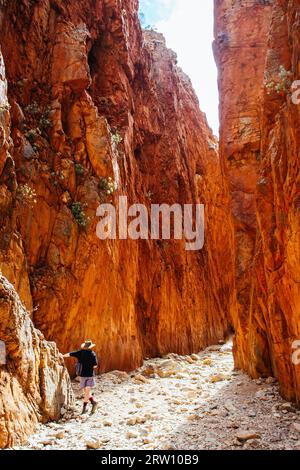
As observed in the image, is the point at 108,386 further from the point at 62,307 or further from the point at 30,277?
the point at 30,277

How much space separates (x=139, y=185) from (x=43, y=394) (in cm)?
1304

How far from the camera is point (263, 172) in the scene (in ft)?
30.2

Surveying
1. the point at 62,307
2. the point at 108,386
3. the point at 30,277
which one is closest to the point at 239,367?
the point at 108,386

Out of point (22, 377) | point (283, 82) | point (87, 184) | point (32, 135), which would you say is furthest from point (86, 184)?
point (22, 377)

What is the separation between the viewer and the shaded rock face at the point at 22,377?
5320mm

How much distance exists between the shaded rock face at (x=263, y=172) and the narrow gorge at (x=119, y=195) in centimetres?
5

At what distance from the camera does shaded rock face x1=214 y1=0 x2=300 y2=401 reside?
7168 millimetres

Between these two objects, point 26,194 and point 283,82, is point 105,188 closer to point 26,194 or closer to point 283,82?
point 26,194

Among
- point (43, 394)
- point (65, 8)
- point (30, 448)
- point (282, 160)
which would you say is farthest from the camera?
point (65, 8)

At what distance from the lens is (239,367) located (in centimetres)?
1301

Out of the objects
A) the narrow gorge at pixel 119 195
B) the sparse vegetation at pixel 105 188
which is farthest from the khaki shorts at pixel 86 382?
the sparse vegetation at pixel 105 188

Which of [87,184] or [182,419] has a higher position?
[87,184]

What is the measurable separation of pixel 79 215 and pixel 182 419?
24.6ft
